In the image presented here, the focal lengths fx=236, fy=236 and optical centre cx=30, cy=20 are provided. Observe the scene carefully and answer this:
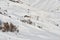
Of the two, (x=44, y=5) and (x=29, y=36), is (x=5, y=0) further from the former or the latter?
(x=29, y=36)

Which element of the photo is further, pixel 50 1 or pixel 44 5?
pixel 50 1

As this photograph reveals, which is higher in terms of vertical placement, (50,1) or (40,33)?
(50,1)

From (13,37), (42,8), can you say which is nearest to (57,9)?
(42,8)

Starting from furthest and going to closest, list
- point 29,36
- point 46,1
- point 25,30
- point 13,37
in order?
point 46,1, point 25,30, point 29,36, point 13,37

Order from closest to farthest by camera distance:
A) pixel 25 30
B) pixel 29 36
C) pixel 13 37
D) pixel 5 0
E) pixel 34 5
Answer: pixel 13 37 < pixel 29 36 < pixel 25 30 < pixel 5 0 < pixel 34 5

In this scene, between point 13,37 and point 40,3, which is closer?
point 13,37

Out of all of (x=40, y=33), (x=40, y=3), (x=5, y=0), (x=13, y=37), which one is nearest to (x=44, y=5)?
(x=40, y=3)

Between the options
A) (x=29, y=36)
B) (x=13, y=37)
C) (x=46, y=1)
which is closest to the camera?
(x=13, y=37)

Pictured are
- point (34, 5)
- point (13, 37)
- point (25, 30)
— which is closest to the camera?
A: point (13, 37)

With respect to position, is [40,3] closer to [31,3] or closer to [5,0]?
[31,3]
